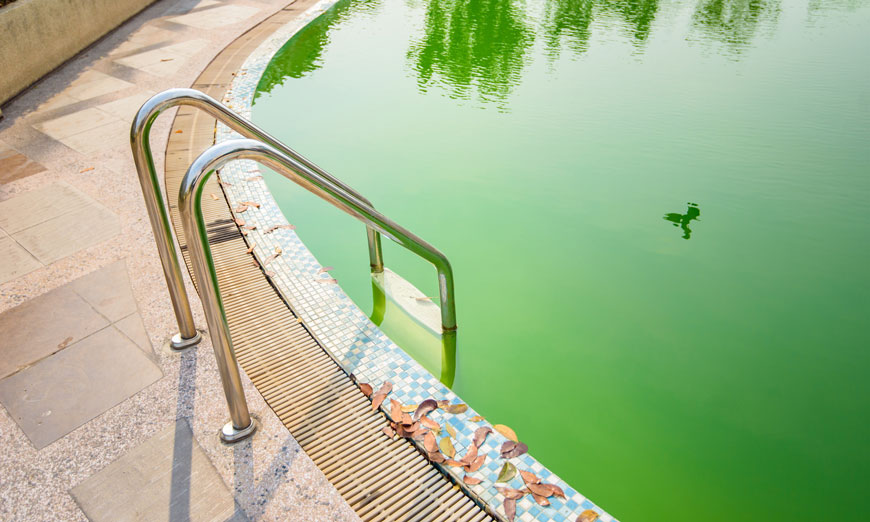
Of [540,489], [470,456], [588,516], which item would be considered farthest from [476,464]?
[588,516]

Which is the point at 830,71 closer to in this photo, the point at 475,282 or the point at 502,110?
the point at 502,110

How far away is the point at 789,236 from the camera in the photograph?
4.41m

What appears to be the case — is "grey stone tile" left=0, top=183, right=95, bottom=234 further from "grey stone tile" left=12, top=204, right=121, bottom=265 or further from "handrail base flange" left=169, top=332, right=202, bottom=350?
"handrail base flange" left=169, top=332, right=202, bottom=350

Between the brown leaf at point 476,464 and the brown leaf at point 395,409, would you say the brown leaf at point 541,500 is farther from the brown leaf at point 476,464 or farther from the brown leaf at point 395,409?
the brown leaf at point 395,409

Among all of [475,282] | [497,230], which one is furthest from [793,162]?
[475,282]

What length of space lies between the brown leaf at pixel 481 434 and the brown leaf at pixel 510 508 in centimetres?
30

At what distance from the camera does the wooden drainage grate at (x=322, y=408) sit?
214 centimetres

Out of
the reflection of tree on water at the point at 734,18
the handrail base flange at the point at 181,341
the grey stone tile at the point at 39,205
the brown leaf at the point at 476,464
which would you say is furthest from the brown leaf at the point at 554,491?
the reflection of tree on water at the point at 734,18

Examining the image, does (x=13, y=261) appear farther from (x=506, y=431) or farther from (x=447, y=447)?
(x=506, y=431)

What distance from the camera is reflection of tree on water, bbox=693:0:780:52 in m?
8.96

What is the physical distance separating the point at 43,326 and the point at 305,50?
647 cm

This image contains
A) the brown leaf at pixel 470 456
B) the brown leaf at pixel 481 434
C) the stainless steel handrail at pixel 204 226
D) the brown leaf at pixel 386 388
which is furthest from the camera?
the brown leaf at pixel 386 388

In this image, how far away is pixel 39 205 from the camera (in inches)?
152

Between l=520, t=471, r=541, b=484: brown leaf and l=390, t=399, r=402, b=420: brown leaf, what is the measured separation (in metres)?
0.61
